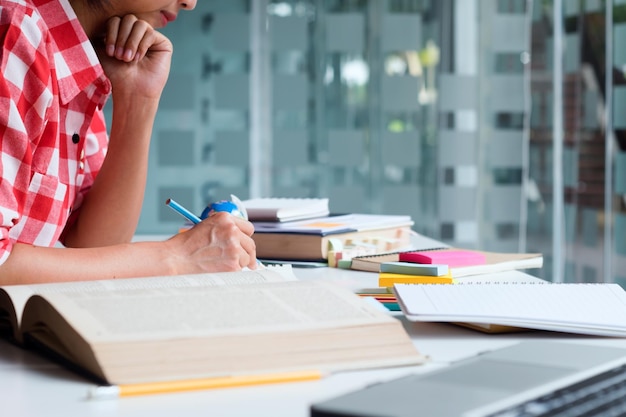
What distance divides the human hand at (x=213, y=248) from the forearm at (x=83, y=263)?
0.8 inches

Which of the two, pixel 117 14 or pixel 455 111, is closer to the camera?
pixel 117 14

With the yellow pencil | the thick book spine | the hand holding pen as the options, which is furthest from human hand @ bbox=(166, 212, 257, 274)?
the yellow pencil

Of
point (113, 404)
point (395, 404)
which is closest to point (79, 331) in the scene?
point (113, 404)

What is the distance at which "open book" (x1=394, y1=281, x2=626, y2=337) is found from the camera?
834 millimetres

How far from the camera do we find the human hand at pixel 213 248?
1.10m

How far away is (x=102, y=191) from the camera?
1.58 m

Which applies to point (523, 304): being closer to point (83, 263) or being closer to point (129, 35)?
point (83, 263)

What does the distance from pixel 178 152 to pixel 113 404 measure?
3.87 m

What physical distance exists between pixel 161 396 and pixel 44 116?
0.61 metres

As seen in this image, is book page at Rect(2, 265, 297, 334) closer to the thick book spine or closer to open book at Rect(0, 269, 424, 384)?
open book at Rect(0, 269, 424, 384)

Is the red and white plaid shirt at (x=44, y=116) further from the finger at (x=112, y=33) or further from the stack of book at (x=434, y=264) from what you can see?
the stack of book at (x=434, y=264)

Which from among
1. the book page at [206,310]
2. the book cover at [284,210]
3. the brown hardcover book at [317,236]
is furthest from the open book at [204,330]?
the book cover at [284,210]

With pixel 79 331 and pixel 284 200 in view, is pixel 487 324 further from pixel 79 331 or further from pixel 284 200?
pixel 284 200

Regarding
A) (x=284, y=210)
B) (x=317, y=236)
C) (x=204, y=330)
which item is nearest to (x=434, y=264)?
(x=317, y=236)
